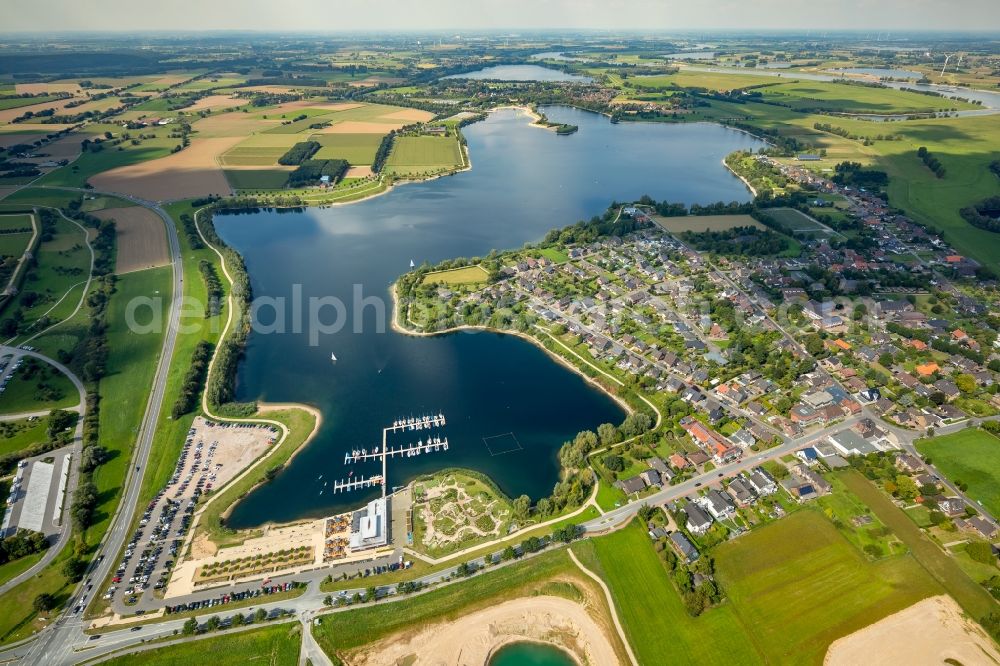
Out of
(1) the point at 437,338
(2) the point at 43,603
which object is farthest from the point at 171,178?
(2) the point at 43,603

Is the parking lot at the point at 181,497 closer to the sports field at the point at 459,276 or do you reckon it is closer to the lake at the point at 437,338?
the lake at the point at 437,338

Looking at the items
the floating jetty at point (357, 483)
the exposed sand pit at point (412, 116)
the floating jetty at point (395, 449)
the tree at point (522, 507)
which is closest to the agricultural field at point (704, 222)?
the floating jetty at point (395, 449)

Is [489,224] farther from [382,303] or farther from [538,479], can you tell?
[538,479]

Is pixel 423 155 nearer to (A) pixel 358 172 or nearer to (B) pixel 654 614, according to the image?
(A) pixel 358 172

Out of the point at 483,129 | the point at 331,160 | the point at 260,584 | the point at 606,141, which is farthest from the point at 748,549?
the point at 483,129

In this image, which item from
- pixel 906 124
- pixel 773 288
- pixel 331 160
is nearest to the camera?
→ pixel 773 288
